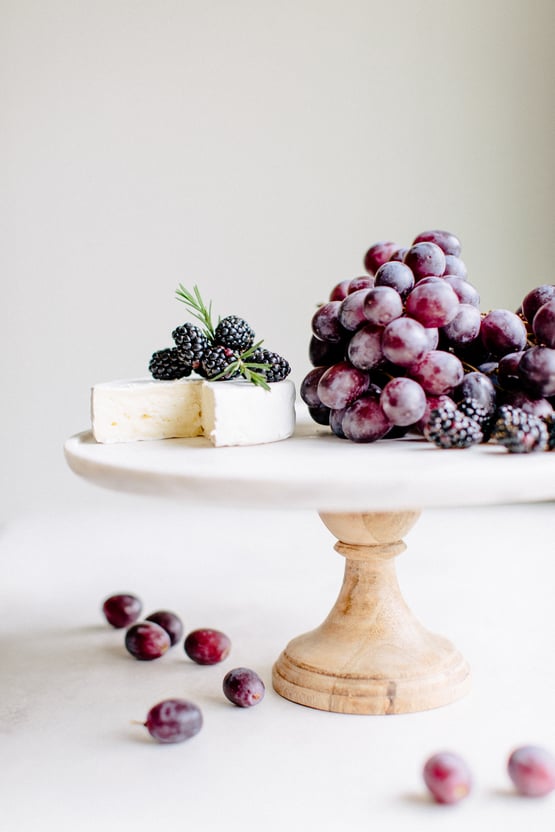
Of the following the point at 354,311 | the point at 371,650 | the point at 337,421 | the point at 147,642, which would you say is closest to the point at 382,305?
the point at 354,311

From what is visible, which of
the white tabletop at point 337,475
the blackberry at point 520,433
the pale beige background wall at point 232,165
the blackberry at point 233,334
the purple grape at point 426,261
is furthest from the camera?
the pale beige background wall at point 232,165

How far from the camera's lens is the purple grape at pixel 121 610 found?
56.8 inches

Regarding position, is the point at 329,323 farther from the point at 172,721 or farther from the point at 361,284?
the point at 172,721

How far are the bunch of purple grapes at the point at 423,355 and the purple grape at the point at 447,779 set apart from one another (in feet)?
1.09

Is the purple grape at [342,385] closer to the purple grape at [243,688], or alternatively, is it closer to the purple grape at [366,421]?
the purple grape at [366,421]

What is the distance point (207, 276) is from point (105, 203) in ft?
1.30

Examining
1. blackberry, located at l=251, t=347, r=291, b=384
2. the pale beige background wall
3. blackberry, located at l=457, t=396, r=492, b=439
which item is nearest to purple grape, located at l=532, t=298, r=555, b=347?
blackberry, located at l=457, t=396, r=492, b=439

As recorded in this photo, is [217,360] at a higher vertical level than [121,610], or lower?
higher

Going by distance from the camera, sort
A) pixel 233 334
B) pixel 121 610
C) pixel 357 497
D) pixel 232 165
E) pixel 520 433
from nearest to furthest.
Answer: pixel 357 497 < pixel 520 433 < pixel 233 334 < pixel 121 610 < pixel 232 165

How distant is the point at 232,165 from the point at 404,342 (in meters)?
2.16

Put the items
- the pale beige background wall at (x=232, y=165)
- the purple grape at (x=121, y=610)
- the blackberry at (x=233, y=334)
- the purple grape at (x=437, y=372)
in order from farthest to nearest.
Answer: the pale beige background wall at (x=232, y=165) → the purple grape at (x=121, y=610) → the blackberry at (x=233, y=334) → the purple grape at (x=437, y=372)

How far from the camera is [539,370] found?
1.06m

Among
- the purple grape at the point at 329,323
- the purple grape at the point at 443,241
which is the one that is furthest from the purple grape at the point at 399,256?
the purple grape at the point at 329,323

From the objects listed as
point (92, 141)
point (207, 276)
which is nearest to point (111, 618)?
point (207, 276)
